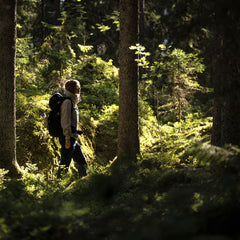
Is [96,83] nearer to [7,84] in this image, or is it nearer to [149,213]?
[7,84]

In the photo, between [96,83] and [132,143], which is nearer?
[132,143]

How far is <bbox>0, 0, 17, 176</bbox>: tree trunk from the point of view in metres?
6.18

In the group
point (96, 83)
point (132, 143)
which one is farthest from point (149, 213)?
point (96, 83)

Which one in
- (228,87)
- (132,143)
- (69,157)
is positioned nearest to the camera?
(228,87)

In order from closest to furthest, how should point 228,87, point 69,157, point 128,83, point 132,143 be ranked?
point 228,87
point 69,157
point 128,83
point 132,143

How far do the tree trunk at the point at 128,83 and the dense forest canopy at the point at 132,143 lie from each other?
27mm

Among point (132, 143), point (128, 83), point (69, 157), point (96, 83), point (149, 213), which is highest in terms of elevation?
point (96, 83)

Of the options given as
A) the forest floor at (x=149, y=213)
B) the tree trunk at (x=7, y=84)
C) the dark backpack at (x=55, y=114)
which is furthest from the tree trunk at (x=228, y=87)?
the tree trunk at (x=7, y=84)

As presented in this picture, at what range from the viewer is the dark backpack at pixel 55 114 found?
6477 mm

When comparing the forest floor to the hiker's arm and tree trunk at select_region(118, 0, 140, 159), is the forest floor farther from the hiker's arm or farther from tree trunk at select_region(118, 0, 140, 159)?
tree trunk at select_region(118, 0, 140, 159)

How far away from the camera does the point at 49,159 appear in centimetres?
749

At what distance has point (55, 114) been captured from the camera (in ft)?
21.3

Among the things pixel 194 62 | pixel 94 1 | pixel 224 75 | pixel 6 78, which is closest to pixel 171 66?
pixel 194 62

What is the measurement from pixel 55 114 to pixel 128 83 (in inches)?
84.4
